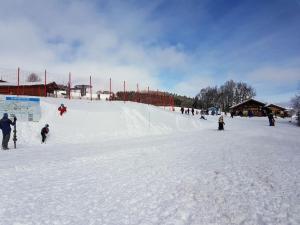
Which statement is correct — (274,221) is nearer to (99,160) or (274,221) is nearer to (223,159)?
(223,159)

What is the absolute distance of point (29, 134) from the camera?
18031mm

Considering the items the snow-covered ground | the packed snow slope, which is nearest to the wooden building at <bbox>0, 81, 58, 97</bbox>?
the packed snow slope

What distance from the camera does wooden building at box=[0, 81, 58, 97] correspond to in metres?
23.0

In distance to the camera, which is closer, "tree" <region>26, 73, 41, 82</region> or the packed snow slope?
the packed snow slope

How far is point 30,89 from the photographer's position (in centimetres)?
2419

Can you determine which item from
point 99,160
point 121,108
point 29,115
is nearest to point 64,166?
point 99,160

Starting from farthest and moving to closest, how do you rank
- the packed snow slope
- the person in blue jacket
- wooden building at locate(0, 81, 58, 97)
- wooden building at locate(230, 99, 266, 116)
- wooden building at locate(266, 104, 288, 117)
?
wooden building at locate(266, 104, 288, 117)
wooden building at locate(230, 99, 266, 116)
wooden building at locate(0, 81, 58, 97)
the packed snow slope
the person in blue jacket

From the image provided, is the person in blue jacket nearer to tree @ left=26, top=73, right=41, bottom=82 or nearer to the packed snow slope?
the packed snow slope

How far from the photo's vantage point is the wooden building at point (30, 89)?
2304 cm

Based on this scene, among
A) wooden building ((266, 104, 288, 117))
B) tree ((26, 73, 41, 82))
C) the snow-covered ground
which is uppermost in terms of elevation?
tree ((26, 73, 41, 82))

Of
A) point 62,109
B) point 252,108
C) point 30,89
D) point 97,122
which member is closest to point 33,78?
point 30,89

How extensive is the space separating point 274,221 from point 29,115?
18.4 m

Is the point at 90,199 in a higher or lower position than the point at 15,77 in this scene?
lower

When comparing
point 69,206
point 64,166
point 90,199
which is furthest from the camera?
point 64,166
